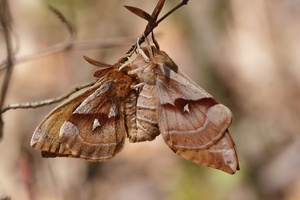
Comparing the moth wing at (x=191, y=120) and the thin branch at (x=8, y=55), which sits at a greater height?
the thin branch at (x=8, y=55)

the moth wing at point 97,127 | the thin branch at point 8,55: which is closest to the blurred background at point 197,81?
the thin branch at point 8,55

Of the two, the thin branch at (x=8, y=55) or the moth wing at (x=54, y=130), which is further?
the thin branch at (x=8, y=55)

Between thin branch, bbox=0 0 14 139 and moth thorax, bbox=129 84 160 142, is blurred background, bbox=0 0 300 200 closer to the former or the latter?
thin branch, bbox=0 0 14 139

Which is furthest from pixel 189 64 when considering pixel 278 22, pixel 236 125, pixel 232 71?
pixel 236 125

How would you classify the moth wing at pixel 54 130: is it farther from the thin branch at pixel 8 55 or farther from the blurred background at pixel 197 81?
the blurred background at pixel 197 81

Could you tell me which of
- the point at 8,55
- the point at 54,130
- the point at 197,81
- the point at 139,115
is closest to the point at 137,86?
the point at 139,115

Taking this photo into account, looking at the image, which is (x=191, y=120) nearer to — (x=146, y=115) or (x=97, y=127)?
(x=146, y=115)

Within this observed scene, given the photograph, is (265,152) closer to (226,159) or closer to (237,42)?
(237,42)
